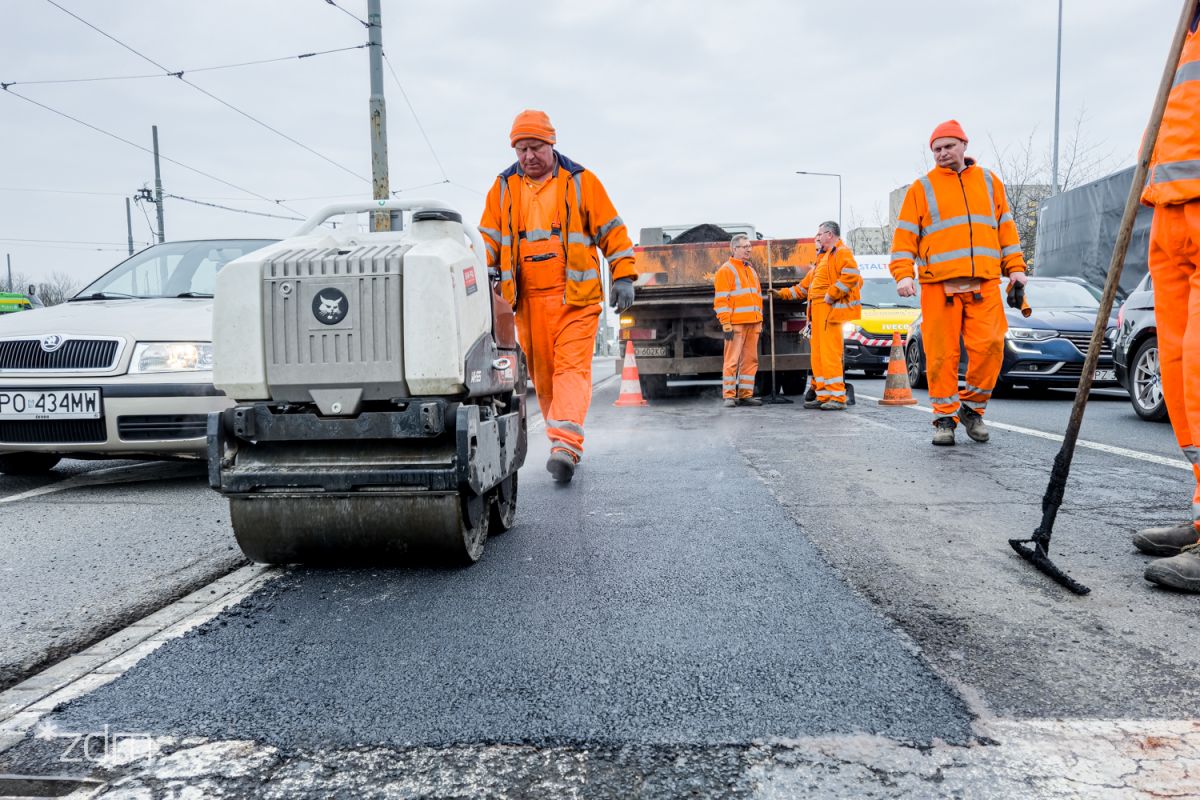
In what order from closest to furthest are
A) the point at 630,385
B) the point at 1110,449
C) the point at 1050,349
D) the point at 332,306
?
the point at 332,306, the point at 1110,449, the point at 1050,349, the point at 630,385

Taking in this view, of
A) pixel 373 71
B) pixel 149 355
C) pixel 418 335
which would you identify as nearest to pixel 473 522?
pixel 418 335

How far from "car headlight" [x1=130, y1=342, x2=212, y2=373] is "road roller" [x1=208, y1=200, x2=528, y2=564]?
196 centimetres

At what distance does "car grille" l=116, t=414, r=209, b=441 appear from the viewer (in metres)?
4.72

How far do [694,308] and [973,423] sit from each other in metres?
5.09

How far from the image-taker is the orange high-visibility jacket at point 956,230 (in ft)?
20.4

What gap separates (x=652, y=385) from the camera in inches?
463

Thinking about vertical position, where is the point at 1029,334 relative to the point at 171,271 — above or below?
below

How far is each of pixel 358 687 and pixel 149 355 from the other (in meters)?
3.34

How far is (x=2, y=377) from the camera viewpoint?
4.70 metres

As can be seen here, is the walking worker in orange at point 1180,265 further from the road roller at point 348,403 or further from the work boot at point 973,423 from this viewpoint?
the work boot at point 973,423

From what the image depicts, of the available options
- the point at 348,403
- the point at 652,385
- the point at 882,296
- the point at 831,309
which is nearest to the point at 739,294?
the point at 831,309

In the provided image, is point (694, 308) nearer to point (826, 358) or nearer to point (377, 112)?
point (826, 358)

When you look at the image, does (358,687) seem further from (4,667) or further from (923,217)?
(923,217)

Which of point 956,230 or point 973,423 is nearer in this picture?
point 956,230
